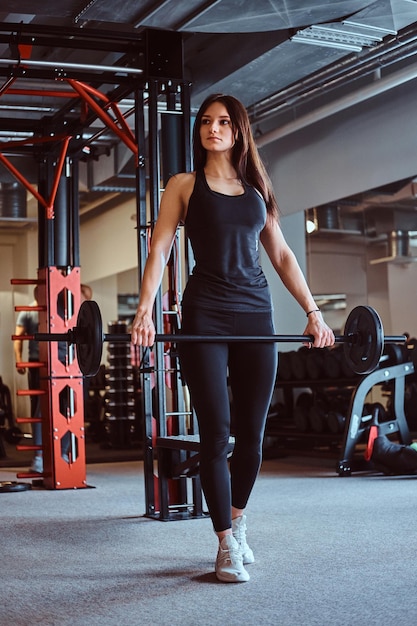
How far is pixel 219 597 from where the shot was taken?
240 centimetres

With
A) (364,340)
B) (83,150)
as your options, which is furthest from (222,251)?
(83,150)

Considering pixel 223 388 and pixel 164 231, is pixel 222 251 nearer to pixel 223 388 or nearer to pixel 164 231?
pixel 164 231

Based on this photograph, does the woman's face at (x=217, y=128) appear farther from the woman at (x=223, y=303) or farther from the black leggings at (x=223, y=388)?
the black leggings at (x=223, y=388)

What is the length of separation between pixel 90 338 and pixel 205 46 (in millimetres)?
3299

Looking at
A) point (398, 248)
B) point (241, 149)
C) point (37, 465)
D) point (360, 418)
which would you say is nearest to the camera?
point (241, 149)

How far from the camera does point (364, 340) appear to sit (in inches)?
111

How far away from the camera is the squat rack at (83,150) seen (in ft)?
13.1

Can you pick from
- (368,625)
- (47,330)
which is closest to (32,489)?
(47,330)

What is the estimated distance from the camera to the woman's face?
2.63 metres

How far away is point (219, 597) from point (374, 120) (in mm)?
5236

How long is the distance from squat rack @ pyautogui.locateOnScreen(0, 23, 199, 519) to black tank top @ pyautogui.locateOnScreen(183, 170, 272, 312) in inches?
52.9

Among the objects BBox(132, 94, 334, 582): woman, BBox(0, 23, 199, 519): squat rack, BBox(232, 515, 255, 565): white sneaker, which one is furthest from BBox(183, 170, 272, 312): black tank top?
BBox(0, 23, 199, 519): squat rack

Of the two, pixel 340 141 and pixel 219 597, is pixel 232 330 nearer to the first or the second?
pixel 219 597

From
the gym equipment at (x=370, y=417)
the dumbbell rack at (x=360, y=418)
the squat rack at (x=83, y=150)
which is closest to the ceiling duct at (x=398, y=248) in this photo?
the dumbbell rack at (x=360, y=418)
